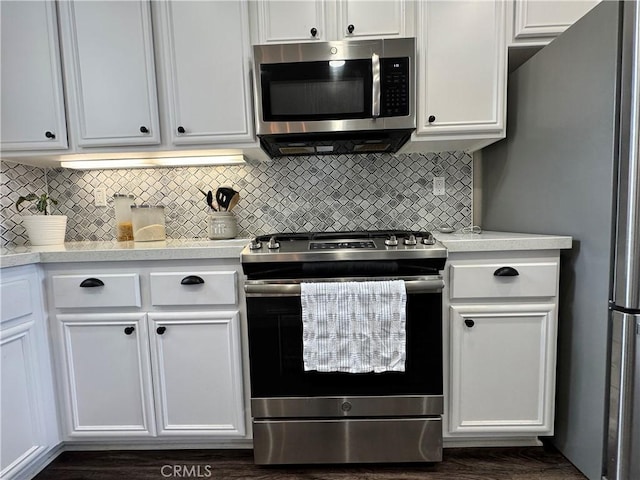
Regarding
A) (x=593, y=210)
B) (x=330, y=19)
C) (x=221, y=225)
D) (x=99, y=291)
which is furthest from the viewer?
(x=221, y=225)

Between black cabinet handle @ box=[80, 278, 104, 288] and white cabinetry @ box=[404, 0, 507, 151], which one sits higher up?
white cabinetry @ box=[404, 0, 507, 151]

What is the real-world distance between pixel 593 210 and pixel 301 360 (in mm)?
1276

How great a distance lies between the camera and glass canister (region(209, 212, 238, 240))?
5.97 feet

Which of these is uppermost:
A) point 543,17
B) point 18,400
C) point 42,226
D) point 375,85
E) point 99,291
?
point 543,17

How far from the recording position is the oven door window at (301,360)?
4.42 ft

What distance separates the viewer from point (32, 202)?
75.7 inches

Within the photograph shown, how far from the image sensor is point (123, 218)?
6.23 ft

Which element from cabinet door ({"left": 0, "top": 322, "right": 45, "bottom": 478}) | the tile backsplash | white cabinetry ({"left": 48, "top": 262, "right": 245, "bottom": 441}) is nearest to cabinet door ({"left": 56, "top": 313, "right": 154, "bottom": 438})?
white cabinetry ({"left": 48, "top": 262, "right": 245, "bottom": 441})

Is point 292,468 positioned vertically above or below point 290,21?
below

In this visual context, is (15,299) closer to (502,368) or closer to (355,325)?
(355,325)

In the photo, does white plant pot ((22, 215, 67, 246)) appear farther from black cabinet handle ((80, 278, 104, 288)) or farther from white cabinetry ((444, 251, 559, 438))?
white cabinetry ((444, 251, 559, 438))

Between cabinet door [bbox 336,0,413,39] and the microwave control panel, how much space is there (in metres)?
0.17

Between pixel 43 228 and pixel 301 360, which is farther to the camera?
pixel 43 228

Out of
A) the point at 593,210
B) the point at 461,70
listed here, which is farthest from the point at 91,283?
the point at 593,210
